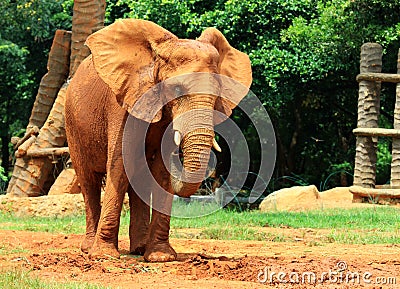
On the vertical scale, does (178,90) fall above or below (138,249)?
above

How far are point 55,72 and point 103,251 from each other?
348 inches

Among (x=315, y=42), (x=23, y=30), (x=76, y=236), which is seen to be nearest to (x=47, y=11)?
(x=23, y=30)

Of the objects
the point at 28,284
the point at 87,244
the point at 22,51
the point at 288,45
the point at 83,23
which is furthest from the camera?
the point at 22,51

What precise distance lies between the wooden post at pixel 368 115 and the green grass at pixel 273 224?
1.52 m

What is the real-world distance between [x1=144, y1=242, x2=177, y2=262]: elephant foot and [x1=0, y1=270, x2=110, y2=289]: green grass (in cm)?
176

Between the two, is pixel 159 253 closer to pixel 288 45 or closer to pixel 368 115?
pixel 368 115

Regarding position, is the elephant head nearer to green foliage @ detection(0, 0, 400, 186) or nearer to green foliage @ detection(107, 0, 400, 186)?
green foliage @ detection(107, 0, 400, 186)

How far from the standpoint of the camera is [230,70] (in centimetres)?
862

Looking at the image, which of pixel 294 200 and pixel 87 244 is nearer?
pixel 87 244

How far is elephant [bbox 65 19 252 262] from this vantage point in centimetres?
736

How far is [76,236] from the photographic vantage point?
1078cm

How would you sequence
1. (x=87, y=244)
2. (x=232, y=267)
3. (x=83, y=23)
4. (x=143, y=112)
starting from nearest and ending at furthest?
(x=232, y=267) → (x=143, y=112) → (x=87, y=244) → (x=83, y=23)

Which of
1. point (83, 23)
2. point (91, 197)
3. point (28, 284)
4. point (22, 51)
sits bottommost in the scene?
point (28, 284)

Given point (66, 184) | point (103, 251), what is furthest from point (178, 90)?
point (66, 184)
